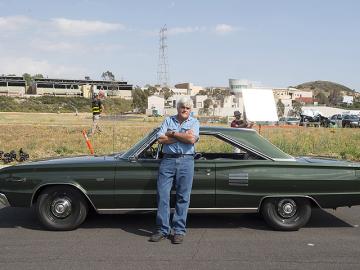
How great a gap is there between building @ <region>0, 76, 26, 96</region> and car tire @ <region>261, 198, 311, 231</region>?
15337 centimetres

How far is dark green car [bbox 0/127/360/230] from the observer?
6031mm

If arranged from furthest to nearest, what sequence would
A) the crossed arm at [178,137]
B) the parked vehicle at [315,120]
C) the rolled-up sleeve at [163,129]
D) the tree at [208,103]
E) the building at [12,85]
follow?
the building at [12,85], the tree at [208,103], the parked vehicle at [315,120], the rolled-up sleeve at [163,129], the crossed arm at [178,137]

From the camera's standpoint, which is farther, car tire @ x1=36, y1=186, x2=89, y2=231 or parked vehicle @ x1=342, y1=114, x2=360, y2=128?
parked vehicle @ x1=342, y1=114, x2=360, y2=128

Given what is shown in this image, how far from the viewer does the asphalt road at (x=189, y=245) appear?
4898 millimetres

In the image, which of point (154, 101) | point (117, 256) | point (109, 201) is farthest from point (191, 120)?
point (154, 101)

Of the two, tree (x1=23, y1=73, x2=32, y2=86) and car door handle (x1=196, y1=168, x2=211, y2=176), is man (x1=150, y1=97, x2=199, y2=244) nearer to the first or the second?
car door handle (x1=196, y1=168, x2=211, y2=176)

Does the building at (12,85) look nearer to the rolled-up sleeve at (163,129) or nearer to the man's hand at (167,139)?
the rolled-up sleeve at (163,129)

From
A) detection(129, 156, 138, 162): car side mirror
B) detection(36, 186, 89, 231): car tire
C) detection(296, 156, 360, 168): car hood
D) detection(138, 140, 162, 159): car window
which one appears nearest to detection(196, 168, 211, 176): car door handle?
detection(138, 140, 162, 159): car window

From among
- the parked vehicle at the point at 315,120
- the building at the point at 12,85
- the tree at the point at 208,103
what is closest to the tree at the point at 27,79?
the building at the point at 12,85

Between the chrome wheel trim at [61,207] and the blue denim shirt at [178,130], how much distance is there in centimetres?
144

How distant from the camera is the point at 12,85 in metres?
156

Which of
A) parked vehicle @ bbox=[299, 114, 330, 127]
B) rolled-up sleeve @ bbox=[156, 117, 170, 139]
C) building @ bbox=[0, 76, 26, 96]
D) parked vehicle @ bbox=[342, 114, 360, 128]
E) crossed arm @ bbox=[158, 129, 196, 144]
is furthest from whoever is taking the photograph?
building @ bbox=[0, 76, 26, 96]

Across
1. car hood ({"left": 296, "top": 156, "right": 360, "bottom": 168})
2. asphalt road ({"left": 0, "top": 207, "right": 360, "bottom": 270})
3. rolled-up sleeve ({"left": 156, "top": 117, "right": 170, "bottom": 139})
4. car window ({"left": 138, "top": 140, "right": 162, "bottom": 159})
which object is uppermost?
rolled-up sleeve ({"left": 156, "top": 117, "right": 170, "bottom": 139})

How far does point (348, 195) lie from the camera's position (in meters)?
6.11
